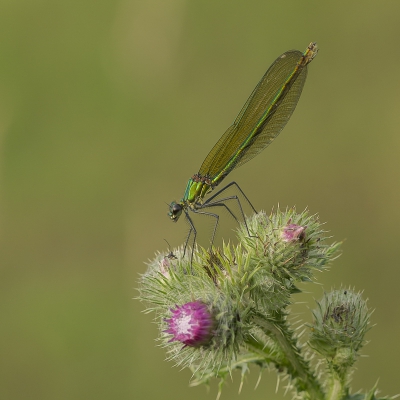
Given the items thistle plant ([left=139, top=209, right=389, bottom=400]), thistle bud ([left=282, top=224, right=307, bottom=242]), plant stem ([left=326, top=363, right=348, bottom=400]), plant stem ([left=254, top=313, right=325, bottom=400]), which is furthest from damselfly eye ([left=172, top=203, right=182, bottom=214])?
plant stem ([left=326, top=363, right=348, bottom=400])

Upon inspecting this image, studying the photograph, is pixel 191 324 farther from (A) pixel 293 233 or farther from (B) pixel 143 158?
(B) pixel 143 158

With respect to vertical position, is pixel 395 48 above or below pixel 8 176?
below

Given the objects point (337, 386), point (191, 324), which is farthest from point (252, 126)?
point (337, 386)

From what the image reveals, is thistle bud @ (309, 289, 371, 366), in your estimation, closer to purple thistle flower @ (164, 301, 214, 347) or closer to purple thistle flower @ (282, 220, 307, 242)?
purple thistle flower @ (282, 220, 307, 242)

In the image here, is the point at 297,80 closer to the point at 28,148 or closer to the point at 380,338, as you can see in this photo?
the point at 380,338

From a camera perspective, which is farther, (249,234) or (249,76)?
(249,76)

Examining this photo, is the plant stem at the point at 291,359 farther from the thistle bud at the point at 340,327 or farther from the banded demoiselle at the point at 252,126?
the banded demoiselle at the point at 252,126

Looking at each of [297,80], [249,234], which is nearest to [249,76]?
[297,80]

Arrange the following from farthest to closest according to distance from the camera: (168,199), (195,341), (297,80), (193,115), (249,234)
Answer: (193,115)
(168,199)
(297,80)
(249,234)
(195,341)
